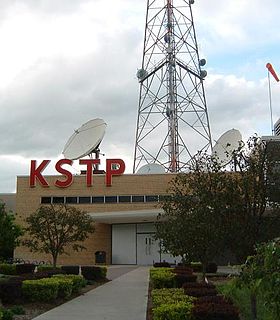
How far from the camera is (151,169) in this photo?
49406 millimetres

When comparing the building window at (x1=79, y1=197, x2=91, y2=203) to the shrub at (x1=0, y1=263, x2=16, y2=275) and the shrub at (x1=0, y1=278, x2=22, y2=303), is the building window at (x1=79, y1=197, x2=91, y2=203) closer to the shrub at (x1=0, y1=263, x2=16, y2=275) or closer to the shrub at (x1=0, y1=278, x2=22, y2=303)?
the shrub at (x1=0, y1=263, x2=16, y2=275)

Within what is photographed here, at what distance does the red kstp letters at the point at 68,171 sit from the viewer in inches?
1903

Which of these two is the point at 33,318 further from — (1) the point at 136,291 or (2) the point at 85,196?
(2) the point at 85,196

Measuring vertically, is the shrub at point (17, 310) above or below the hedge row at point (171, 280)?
below

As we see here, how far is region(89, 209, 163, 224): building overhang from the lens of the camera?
4335cm

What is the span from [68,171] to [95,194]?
3215 mm

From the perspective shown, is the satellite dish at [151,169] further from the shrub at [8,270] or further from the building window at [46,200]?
the shrub at [8,270]

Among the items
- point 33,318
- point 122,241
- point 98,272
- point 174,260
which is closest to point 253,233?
point 98,272

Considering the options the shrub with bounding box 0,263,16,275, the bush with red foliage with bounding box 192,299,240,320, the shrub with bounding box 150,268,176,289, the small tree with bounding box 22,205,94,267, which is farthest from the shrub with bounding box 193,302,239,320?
the shrub with bounding box 0,263,16,275

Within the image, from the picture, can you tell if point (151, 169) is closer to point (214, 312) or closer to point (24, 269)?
point (24, 269)

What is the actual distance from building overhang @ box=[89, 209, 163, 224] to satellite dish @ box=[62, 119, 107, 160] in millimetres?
5634

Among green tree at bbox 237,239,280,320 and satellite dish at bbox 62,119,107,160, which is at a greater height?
satellite dish at bbox 62,119,107,160

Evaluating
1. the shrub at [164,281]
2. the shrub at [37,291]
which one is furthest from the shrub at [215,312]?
the shrub at [164,281]

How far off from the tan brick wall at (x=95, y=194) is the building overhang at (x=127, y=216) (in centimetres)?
132
